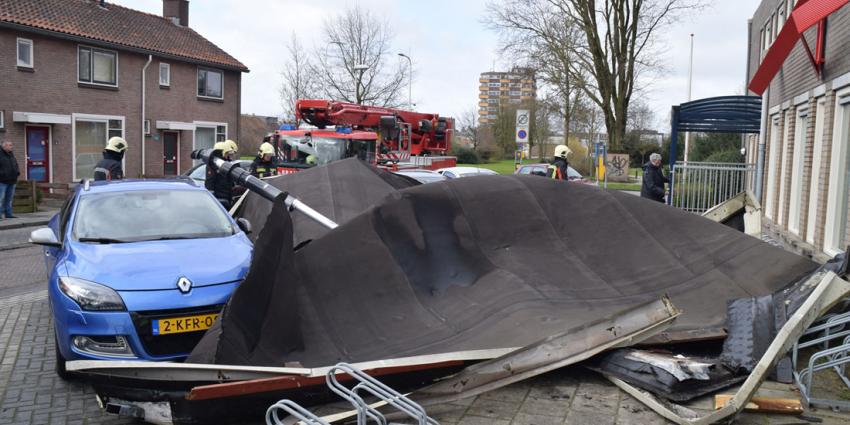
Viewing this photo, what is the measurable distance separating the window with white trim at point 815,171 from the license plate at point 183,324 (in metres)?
9.00

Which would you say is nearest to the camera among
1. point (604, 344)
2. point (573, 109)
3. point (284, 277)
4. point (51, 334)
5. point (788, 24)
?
point (604, 344)

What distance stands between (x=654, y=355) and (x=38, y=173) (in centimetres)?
2532

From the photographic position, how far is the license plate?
17.7ft

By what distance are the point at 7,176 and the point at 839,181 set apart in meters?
17.3

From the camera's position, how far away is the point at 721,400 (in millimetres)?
4844

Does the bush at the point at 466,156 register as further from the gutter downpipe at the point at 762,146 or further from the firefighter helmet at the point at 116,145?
the firefighter helmet at the point at 116,145

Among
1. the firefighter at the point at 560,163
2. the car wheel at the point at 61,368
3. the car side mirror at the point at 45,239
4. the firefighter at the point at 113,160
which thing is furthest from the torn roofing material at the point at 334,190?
the firefighter at the point at 113,160

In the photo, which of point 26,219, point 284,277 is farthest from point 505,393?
point 26,219

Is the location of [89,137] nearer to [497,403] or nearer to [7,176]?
[7,176]

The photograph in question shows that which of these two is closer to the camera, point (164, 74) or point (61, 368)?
point (61, 368)

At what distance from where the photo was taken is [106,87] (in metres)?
28.2

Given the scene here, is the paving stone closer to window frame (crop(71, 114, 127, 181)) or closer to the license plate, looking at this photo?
the license plate

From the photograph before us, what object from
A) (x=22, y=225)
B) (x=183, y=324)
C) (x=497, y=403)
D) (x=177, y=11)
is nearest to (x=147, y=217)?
(x=183, y=324)

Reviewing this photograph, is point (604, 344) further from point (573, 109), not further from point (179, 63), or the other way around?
point (573, 109)
